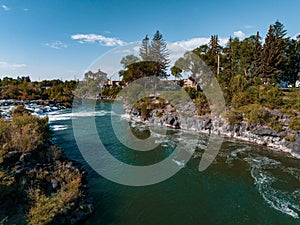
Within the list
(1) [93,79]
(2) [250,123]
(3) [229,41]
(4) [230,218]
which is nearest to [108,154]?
(4) [230,218]

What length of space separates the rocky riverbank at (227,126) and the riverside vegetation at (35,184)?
50.9ft

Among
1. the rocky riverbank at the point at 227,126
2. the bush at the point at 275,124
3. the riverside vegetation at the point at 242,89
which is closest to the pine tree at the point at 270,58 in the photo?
the riverside vegetation at the point at 242,89

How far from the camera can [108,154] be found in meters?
15.7

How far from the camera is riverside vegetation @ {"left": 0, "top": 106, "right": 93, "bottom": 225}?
22.5 feet

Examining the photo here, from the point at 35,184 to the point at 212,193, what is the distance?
338 inches

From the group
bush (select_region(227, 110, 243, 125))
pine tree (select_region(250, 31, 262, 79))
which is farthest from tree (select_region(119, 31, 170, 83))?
bush (select_region(227, 110, 243, 125))

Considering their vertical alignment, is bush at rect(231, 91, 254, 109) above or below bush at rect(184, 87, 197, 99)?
below

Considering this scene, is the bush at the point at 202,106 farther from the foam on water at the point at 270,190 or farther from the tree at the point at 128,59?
the tree at the point at 128,59

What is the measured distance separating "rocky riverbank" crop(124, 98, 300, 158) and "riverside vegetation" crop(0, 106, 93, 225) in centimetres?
1552

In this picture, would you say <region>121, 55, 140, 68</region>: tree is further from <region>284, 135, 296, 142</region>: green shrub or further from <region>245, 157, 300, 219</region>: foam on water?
<region>245, 157, 300, 219</region>: foam on water

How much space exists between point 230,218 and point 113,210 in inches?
203

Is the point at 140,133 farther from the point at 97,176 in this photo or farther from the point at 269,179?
the point at 269,179

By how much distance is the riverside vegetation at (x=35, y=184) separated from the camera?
270 inches

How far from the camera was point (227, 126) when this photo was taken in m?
21.0
